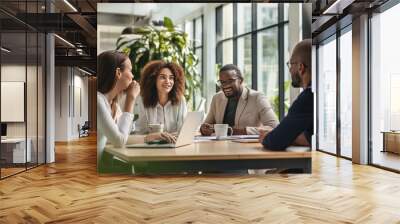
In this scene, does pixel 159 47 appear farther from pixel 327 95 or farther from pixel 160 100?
pixel 327 95

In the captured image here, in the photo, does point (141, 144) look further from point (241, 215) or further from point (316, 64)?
point (316, 64)

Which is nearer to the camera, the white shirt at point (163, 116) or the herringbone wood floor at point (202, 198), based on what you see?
the herringbone wood floor at point (202, 198)

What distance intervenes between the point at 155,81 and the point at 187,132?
85 centimetres

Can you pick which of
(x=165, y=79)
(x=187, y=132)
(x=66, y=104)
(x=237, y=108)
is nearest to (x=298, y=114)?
(x=237, y=108)

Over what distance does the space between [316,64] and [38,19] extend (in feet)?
22.7

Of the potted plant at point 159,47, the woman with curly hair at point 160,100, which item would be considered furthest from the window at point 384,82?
the woman with curly hair at point 160,100

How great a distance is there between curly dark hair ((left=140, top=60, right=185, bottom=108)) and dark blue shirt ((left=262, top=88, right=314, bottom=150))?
140 cm

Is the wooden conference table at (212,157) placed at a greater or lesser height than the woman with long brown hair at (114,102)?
lesser

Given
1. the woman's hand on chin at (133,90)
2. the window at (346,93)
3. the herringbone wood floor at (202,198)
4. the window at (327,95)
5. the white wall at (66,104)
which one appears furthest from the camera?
the white wall at (66,104)

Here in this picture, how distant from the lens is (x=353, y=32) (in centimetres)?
804

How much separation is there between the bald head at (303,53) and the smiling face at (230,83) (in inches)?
33.1

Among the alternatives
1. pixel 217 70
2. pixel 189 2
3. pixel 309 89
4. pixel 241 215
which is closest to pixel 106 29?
pixel 189 2

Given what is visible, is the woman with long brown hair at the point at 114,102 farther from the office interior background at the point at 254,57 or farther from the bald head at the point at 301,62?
the bald head at the point at 301,62

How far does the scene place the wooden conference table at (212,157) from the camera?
5793 mm
